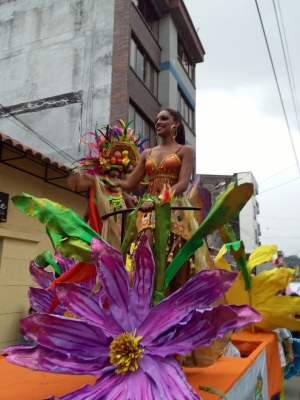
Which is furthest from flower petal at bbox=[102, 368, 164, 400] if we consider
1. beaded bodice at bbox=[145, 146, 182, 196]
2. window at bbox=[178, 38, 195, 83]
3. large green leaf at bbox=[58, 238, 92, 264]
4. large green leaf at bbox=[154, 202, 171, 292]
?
window at bbox=[178, 38, 195, 83]

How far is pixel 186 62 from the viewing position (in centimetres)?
1605

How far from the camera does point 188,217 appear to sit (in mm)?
2064

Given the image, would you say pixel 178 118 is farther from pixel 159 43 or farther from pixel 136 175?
pixel 159 43

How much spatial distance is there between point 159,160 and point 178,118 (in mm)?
318

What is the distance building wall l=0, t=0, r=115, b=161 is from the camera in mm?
10938

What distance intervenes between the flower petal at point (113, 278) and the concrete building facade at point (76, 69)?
9301mm

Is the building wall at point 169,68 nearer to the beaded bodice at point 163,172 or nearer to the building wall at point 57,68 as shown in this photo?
the building wall at point 57,68

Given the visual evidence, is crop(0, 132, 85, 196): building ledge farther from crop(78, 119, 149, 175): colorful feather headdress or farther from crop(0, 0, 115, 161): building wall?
crop(0, 0, 115, 161): building wall

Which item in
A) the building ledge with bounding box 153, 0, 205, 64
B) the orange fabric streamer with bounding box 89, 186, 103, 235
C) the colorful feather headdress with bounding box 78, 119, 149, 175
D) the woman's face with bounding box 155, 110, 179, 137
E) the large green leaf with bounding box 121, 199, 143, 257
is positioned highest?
the building ledge with bounding box 153, 0, 205, 64

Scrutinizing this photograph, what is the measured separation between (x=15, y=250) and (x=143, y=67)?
818cm

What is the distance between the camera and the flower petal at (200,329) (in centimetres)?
133

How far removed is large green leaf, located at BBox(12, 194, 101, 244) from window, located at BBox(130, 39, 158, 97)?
10.4 metres

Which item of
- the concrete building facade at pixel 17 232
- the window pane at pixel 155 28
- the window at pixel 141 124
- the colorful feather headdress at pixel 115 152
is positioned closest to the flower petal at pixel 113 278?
the colorful feather headdress at pixel 115 152

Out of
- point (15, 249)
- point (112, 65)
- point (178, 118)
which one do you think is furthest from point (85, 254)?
point (112, 65)
